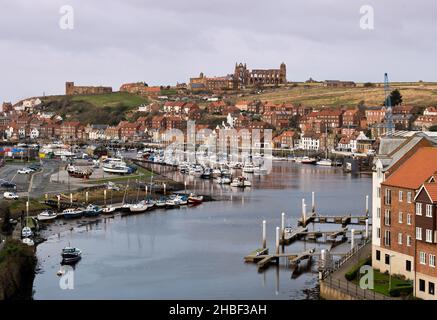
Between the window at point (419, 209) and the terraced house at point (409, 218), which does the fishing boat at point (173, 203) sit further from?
the window at point (419, 209)

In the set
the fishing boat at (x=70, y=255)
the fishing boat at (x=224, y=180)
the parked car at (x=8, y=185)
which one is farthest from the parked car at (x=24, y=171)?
the fishing boat at (x=70, y=255)

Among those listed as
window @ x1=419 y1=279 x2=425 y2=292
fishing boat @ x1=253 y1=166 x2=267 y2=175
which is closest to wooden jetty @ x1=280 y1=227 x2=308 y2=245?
window @ x1=419 y1=279 x2=425 y2=292

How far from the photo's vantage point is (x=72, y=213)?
3359cm

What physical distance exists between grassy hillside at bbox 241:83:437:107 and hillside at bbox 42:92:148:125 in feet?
53.6

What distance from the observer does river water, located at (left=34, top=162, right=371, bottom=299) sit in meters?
20.7

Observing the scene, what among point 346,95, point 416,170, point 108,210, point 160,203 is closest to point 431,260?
point 416,170

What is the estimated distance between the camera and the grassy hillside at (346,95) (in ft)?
310

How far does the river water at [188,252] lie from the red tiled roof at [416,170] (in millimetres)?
3384

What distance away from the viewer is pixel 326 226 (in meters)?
30.9

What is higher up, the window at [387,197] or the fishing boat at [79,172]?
the window at [387,197]

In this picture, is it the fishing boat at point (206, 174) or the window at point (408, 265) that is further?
the fishing boat at point (206, 174)

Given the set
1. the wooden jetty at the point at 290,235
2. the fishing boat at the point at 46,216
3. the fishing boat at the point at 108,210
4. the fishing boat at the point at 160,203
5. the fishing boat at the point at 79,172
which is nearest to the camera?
the wooden jetty at the point at 290,235

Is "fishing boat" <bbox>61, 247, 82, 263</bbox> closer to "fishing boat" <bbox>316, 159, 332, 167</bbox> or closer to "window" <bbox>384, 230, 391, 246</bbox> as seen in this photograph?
"window" <bbox>384, 230, 391, 246</bbox>
